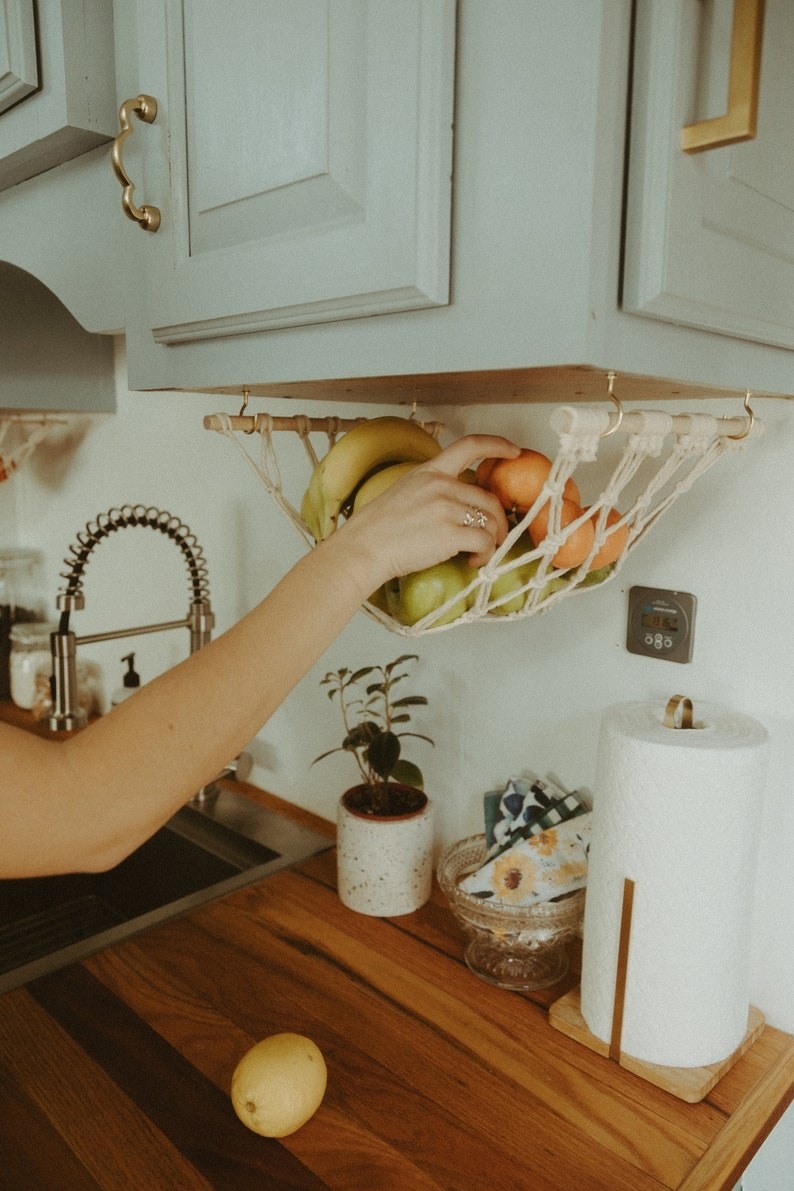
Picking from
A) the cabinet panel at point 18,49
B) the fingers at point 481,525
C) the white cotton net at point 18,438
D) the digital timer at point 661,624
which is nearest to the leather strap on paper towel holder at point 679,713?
the digital timer at point 661,624

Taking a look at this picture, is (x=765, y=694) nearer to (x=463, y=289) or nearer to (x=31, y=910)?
(x=463, y=289)

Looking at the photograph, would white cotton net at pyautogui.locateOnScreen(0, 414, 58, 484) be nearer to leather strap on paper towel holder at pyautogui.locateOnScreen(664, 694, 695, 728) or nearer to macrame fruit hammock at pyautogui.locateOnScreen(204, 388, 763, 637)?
macrame fruit hammock at pyautogui.locateOnScreen(204, 388, 763, 637)

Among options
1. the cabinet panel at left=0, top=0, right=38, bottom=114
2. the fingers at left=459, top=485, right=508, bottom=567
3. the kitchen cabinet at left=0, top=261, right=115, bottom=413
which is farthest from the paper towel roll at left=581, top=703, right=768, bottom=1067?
the kitchen cabinet at left=0, top=261, right=115, bottom=413

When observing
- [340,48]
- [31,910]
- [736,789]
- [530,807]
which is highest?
[340,48]

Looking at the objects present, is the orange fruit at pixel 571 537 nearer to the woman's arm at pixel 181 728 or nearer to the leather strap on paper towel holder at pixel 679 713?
the woman's arm at pixel 181 728

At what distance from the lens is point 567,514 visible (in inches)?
28.1

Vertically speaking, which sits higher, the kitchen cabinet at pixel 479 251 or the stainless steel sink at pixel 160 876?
the kitchen cabinet at pixel 479 251

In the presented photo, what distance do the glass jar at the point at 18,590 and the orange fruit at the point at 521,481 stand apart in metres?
1.60

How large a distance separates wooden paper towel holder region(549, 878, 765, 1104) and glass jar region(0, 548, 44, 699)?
162 centimetres

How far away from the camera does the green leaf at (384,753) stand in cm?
107

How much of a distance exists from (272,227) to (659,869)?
0.66 m

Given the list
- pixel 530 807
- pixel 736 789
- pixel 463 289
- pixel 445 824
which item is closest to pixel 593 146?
pixel 463 289

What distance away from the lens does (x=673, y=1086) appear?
2.58 feet

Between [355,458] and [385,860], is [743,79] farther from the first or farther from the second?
[385,860]
